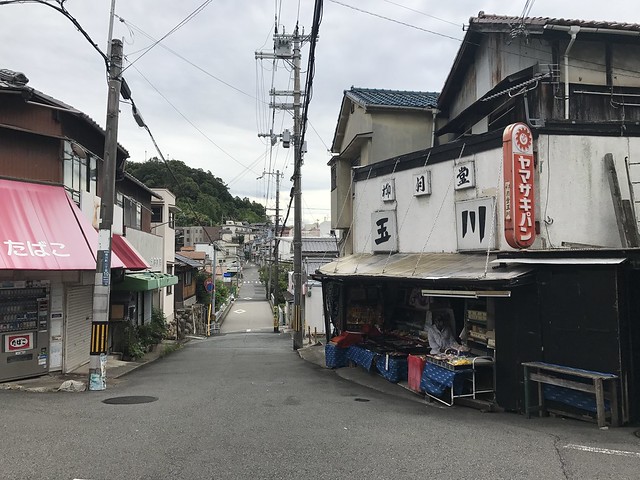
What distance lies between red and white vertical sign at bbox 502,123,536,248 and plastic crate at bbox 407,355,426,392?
3.30 metres

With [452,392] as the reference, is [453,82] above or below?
above

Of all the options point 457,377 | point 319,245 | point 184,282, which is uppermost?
point 319,245

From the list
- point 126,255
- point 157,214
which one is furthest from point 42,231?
point 157,214

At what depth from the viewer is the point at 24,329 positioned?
41.0 feet

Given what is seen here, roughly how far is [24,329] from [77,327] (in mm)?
2309

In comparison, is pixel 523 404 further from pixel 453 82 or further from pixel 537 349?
pixel 453 82

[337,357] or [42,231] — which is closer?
[42,231]

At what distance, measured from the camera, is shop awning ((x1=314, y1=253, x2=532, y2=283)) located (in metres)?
9.46

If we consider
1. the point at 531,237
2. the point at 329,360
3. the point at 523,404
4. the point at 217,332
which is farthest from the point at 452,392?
the point at 217,332

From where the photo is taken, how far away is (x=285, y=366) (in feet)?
55.9

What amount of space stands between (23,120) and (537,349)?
12.7m

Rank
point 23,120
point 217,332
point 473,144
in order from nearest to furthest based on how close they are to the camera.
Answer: point 473,144 < point 23,120 < point 217,332

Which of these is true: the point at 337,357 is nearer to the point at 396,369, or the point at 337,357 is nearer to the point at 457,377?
the point at 396,369

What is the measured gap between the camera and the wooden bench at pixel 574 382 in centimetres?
786
